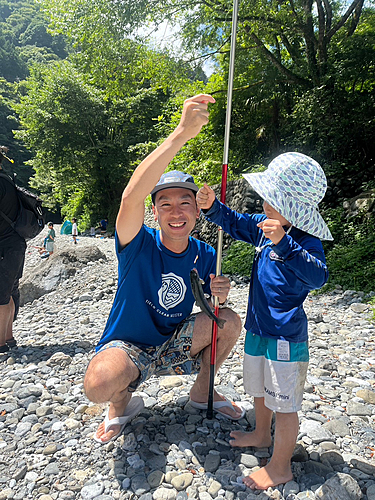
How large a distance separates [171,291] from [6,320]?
8.83ft

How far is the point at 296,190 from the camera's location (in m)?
2.09

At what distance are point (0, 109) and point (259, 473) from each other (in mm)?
51447

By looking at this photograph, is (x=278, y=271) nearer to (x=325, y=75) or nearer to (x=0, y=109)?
(x=325, y=75)

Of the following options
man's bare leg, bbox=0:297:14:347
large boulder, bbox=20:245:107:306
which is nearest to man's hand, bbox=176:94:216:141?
man's bare leg, bbox=0:297:14:347

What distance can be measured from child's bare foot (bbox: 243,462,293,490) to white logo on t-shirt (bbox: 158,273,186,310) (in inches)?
43.8

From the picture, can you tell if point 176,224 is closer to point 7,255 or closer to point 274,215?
point 274,215

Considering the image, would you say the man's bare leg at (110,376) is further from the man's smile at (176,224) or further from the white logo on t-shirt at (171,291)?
the man's smile at (176,224)

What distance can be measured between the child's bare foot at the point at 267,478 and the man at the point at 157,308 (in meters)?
0.65

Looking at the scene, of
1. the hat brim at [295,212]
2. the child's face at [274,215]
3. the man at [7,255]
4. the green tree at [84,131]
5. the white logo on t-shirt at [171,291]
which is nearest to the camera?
the hat brim at [295,212]

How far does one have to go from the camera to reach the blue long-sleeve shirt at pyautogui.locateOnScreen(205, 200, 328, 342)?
1882mm

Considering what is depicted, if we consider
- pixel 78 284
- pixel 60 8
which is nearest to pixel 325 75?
pixel 60 8

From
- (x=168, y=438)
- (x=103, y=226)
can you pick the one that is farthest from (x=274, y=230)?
(x=103, y=226)

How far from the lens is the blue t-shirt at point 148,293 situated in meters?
2.54

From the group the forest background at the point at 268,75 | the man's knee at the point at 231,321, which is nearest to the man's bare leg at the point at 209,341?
the man's knee at the point at 231,321
